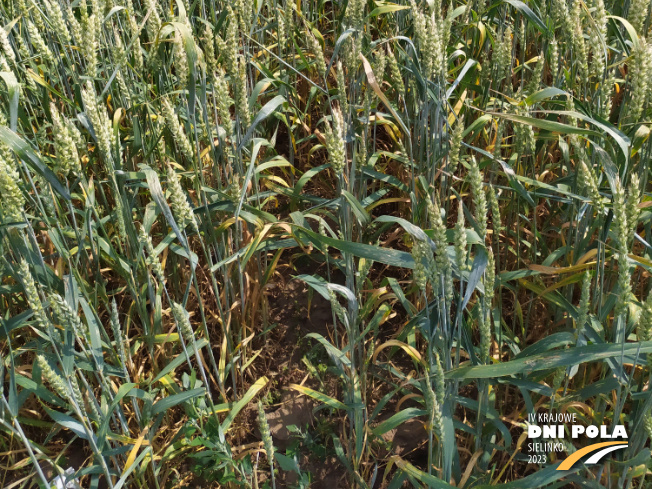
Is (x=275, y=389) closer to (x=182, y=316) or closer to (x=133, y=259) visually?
(x=133, y=259)

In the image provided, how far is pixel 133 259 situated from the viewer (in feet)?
→ 5.40

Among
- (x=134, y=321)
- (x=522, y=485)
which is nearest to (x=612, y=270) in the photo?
(x=522, y=485)

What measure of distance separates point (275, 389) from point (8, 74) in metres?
1.16

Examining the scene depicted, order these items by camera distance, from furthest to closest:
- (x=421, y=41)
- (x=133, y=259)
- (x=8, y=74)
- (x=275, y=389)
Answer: (x=275, y=389), (x=133, y=259), (x=421, y=41), (x=8, y=74)

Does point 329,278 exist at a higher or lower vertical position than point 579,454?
higher

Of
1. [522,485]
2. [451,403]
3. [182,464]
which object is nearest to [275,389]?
[182,464]

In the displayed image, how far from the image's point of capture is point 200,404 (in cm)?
149

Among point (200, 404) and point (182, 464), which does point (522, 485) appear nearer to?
point (200, 404)

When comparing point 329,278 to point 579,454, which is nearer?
point 579,454

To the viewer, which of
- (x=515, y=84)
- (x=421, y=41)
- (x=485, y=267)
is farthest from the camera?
(x=515, y=84)

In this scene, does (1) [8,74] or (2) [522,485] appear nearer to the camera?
(2) [522,485]

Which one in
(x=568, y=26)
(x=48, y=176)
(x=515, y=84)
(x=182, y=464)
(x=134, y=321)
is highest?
(x=568, y=26)

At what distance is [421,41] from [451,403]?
34.2 inches

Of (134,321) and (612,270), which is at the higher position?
(612,270)
